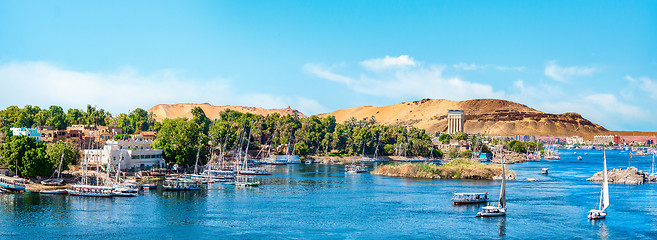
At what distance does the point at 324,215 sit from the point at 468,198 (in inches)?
815

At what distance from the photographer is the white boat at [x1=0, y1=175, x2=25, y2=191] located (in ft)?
258

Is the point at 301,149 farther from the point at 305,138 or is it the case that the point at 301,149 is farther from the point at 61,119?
the point at 61,119

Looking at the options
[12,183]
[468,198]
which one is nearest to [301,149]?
[12,183]

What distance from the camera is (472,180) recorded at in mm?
108812

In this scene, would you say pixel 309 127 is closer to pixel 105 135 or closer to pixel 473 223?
pixel 105 135

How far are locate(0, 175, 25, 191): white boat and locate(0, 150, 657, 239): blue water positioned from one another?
2.74m

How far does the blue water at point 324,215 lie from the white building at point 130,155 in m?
22.6

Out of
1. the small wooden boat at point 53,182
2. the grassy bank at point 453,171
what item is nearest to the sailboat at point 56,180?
the small wooden boat at point 53,182

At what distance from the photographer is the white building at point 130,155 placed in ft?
333

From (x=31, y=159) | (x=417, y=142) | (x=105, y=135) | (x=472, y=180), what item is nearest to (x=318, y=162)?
(x=417, y=142)

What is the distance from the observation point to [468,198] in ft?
249

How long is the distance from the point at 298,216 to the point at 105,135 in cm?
10084

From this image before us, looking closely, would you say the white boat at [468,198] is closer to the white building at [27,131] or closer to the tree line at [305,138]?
the tree line at [305,138]

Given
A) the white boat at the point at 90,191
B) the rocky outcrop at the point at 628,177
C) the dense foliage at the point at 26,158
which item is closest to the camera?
the white boat at the point at 90,191
